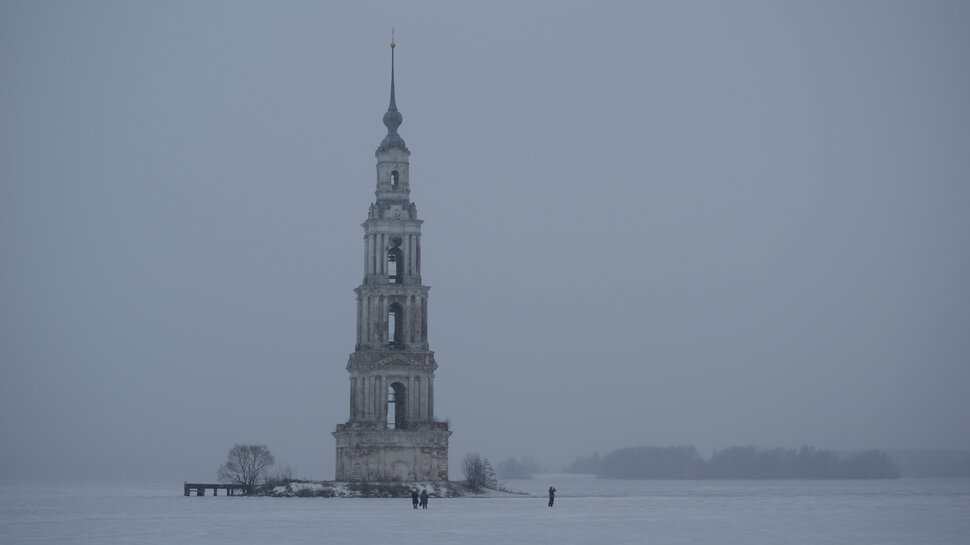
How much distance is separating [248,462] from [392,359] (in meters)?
25.6

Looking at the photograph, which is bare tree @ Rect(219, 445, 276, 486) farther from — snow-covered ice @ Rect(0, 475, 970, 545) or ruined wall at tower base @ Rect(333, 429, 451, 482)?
snow-covered ice @ Rect(0, 475, 970, 545)

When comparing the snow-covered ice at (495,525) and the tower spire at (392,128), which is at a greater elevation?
the tower spire at (392,128)

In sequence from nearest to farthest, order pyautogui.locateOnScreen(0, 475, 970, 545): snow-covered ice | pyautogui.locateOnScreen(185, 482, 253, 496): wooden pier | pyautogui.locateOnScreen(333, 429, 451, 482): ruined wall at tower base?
pyautogui.locateOnScreen(0, 475, 970, 545): snow-covered ice → pyautogui.locateOnScreen(333, 429, 451, 482): ruined wall at tower base → pyautogui.locateOnScreen(185, 482, 253, 496): wooden pier

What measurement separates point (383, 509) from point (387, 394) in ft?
100

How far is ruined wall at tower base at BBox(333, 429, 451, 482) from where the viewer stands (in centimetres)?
9388

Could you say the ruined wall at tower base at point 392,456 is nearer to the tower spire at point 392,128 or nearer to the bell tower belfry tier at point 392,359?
the bell tower belfry tier at point 392,359

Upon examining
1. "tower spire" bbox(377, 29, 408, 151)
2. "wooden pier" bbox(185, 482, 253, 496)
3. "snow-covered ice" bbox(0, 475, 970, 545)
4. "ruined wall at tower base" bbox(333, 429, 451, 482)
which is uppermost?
"tower spire" bbox(377, 29, 408, 151)

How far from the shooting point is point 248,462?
115m

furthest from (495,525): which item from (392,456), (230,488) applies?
(230,488)

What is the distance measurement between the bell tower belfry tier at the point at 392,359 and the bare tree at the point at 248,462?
1900 cm

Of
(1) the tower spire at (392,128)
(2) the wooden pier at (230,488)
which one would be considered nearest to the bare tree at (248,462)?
(2) the wooden pier at (230,488)

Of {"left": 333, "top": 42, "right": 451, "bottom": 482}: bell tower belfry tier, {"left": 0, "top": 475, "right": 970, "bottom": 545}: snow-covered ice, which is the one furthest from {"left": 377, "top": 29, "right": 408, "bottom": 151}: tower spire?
{"left": 0, "top": 475, "right": 970, "bottom": 545}: snow-covered ice

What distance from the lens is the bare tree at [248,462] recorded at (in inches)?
4493

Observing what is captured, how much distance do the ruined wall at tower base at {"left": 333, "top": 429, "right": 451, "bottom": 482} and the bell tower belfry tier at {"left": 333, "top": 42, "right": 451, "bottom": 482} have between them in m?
0.07
